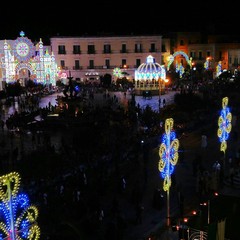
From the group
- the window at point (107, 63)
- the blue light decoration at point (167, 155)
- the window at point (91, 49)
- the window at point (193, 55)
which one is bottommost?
the blue light decoration at point (167, 155)

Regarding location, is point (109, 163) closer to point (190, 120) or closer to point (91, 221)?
point (91, 221)

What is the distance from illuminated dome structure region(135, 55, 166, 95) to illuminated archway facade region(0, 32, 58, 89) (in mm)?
9091

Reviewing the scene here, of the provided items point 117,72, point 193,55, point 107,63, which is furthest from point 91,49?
point 193,55

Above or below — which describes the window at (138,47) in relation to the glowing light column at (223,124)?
above

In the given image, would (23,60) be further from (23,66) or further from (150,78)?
(150,78)

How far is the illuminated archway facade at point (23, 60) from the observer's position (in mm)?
43281

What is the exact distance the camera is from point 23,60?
4434cm

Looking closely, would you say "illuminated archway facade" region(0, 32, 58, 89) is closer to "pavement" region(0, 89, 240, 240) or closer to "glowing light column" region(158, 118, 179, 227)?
"pavement" region(0, 89, 240, 240)

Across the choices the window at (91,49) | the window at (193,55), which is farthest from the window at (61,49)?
the window at (193,55)

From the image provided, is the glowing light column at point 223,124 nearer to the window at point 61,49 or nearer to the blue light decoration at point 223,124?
the blue light decoration at point 223,124

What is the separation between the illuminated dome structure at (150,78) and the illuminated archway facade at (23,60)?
9.09m

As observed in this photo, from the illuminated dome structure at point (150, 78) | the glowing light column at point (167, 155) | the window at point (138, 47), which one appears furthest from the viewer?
the window at point (138, 47)

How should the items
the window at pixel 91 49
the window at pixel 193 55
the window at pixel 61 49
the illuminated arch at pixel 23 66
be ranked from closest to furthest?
the illuminated arch at pixel 23 66 → the window at pixel 61 49 → the window at pixel 91 49 → the window at pixel 193 55

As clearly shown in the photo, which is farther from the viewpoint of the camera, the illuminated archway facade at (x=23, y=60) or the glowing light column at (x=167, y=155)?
the illuminated archway facade at (x=23, y=60)
